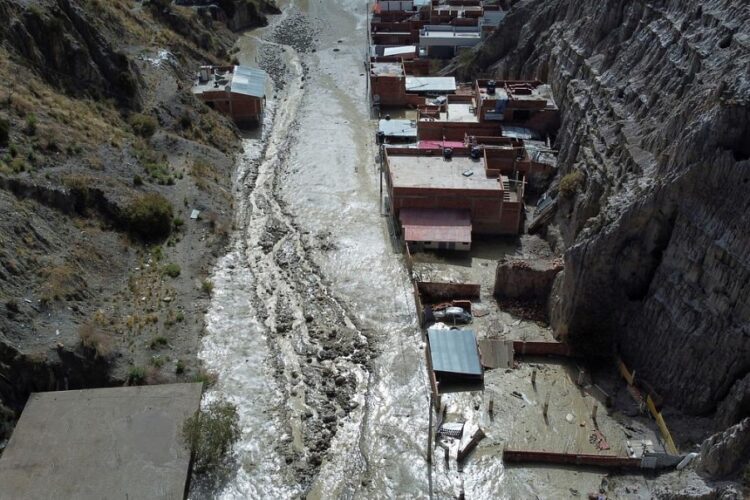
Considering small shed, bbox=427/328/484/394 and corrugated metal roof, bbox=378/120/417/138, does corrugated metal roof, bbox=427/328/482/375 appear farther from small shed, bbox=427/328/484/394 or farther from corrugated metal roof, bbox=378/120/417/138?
corrugated metal roof, bbox=378/120/417/138

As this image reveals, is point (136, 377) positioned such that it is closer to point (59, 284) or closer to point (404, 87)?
point (59, 284)

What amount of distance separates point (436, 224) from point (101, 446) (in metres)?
26.1

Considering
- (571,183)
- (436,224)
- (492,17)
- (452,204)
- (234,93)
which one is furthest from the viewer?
(492,17)

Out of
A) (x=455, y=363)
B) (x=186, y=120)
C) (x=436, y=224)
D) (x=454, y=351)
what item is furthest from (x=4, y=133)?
(x=455, y=363)

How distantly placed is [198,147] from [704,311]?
133ft

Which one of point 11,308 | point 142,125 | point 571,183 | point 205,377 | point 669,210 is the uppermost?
point 669,210

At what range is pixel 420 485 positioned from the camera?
1246 inches

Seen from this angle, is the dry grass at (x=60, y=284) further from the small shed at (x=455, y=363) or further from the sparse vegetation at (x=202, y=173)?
the small shed at (x=455, y=363)

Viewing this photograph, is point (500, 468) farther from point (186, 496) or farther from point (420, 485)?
point (186, 496)

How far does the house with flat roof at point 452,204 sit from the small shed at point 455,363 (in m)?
9.70

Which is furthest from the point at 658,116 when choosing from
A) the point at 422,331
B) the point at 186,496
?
the point at 186,496

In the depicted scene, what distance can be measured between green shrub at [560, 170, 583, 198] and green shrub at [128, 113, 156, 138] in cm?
3304

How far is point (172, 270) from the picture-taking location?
4266 centimetres

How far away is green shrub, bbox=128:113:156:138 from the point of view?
177ft
